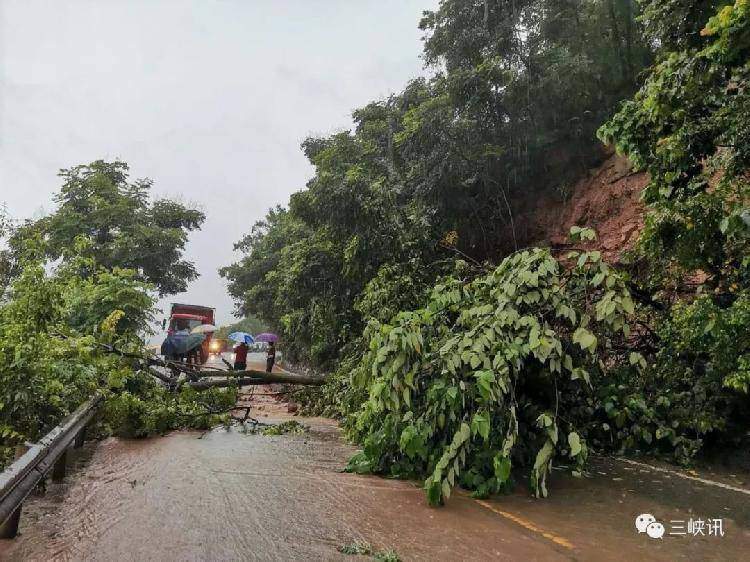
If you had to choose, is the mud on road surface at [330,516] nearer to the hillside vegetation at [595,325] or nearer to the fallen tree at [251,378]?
the hillside vegetation at [595,325]

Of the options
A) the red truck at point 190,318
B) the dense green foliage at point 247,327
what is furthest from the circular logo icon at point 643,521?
the dense green foliage at point 247,327

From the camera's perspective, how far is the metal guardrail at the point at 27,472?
2.79m

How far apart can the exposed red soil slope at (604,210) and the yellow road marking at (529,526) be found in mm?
9145

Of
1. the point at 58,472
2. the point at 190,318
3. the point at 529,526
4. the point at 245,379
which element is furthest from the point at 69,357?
the point at 190,318

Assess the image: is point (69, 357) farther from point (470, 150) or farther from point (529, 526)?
point (470, 150)

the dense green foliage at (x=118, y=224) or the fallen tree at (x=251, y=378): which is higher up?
the dense green foliage at (x=118, y=224)

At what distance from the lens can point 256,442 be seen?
707 centimetres

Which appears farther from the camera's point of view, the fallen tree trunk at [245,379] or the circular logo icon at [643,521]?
the fallen tree trunk at [245,379]

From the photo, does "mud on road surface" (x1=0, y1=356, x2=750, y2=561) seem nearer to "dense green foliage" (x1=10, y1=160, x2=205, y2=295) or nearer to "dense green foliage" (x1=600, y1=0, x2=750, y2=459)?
"dense green foliage" (x1=600, y1=0, x2=750, y2=459)

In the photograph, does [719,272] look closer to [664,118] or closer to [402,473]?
[664,118]

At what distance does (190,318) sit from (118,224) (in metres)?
5.68

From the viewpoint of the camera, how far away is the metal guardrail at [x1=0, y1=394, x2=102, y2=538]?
279cm

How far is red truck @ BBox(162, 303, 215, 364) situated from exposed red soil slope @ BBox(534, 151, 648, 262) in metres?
16.3

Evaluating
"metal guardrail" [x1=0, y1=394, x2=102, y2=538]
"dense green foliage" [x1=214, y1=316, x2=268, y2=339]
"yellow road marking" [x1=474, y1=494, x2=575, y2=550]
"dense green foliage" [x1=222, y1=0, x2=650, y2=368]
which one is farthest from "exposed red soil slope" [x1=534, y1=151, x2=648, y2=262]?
"dense green foliage" [x1=214, y1=316, x2=268, y2=339]
